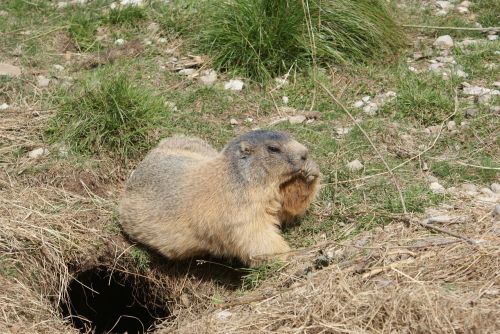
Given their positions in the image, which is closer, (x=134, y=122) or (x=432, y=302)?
(x=432, y=302)

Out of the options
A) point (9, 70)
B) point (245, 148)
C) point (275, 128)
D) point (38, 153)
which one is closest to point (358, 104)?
point (275, 128)

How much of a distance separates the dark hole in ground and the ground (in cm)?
3

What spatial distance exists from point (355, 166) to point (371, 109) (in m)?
1.14

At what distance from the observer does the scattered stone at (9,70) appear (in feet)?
30.5

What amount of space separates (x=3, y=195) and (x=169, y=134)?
191 centimetres

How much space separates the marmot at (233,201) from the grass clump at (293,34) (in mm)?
2375

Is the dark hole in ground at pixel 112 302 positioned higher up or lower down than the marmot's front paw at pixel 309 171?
lower down

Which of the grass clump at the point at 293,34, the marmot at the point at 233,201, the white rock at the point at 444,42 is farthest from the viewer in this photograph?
the white rock at the point at 444,42

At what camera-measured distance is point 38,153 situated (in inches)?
325

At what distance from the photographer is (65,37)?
1012cm

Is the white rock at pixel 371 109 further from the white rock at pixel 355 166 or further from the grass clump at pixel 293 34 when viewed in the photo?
the white rock at pixel 355 166

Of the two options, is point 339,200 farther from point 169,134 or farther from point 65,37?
point 65,37

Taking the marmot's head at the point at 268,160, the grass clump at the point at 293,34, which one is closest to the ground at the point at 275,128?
the grass clump at the point at 293,34

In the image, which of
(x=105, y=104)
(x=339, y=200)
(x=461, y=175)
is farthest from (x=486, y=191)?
(x=105, y=104)
